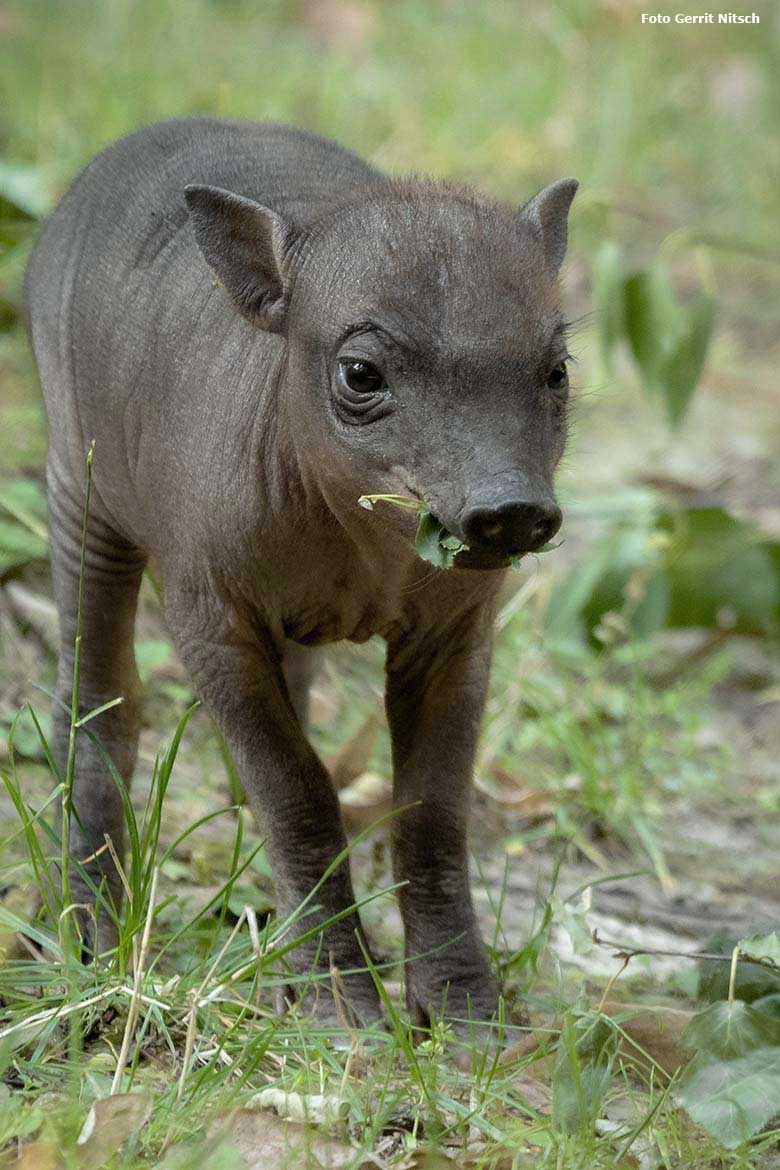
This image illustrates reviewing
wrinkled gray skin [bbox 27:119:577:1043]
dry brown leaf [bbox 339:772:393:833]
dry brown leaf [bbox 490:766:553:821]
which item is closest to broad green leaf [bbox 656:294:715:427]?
dry brown leaf [bbox 490:766:553:821]

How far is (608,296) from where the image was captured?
5820mm

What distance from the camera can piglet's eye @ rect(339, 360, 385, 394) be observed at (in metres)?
3.16

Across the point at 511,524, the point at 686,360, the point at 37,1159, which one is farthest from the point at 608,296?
the point at 37,1159

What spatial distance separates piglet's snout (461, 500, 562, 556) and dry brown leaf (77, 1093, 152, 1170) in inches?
43.3

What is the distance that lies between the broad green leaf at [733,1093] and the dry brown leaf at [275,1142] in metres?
0.65

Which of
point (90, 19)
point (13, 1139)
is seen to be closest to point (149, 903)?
point (13, 1139)

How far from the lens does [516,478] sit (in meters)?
2.90

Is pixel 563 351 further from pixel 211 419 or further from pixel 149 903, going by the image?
pixel 149 903

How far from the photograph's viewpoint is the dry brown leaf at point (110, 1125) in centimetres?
275

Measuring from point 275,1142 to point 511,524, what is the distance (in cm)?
115

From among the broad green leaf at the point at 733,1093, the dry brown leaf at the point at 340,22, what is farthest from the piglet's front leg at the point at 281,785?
the dry brown leaf at the point at 340,22

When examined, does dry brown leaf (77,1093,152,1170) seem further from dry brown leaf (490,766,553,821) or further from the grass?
dry brown leaf (490,766,553,821)

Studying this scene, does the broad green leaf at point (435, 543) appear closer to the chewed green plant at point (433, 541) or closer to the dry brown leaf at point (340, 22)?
the chewed green plant at point (433, 541)

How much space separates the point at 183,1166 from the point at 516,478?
122 centimetres
